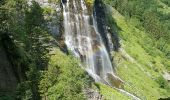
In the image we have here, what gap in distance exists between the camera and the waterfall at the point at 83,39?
85.1 metres

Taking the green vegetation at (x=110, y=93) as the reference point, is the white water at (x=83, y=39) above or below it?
above

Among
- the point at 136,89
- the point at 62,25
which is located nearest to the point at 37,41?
the point at 62,25

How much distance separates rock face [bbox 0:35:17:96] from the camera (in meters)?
44.7

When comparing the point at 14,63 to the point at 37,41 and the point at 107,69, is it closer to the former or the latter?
the point at 37,41

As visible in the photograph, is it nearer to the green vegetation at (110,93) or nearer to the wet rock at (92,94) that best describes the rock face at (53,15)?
the green vegetation at (110,93)

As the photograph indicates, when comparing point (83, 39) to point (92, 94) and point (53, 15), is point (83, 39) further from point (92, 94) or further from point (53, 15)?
point (92, 94)

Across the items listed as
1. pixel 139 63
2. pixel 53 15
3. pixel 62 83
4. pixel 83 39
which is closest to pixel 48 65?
pixel 62 83

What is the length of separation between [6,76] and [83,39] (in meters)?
41.9

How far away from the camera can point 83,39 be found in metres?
87.6

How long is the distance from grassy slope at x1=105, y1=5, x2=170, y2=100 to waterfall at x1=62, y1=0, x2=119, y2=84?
7.15 m

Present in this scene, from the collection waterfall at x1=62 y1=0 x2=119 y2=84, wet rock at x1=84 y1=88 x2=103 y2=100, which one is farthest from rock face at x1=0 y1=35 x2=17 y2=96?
waterfall at x1=62 y1=0 x2=119 y2=84

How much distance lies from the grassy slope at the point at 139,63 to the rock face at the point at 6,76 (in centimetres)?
4267

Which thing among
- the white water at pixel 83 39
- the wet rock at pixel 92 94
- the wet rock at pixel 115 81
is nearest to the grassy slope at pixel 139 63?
the wet rock at pixel 115 81

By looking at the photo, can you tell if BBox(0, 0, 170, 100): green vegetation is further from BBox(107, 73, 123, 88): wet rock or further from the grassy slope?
BBox(107, 73, 123, 88): wet rock
